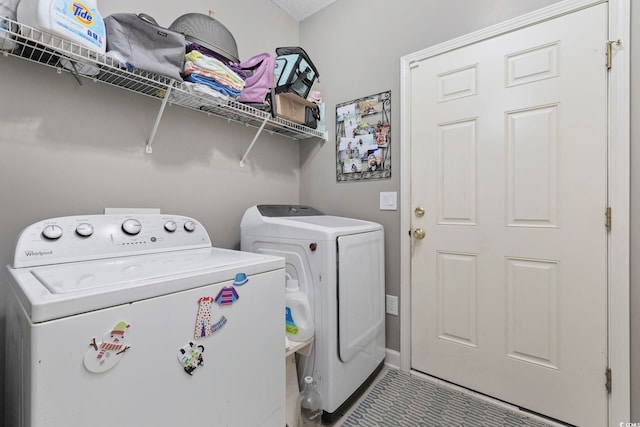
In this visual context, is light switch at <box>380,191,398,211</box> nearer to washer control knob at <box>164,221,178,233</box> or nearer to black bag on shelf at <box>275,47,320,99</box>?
black bag on shelf at <box>275,47,320,99</box>

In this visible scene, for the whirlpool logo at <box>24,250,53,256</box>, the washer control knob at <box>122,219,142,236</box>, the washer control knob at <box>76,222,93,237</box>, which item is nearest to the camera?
the whirlpool logo at <box>24,250,53,256</box>

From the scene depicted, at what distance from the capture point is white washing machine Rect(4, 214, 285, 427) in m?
0.62

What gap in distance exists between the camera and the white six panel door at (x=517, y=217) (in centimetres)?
137

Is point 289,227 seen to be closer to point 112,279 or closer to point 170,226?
point 170,226

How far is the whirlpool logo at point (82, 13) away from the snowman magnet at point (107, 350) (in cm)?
108

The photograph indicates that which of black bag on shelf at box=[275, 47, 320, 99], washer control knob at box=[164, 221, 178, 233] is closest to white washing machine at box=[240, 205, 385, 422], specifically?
washer control knob at box=[164, 221, 178, 233]

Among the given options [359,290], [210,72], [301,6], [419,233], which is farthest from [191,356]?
[301,6]

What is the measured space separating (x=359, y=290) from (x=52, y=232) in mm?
1389

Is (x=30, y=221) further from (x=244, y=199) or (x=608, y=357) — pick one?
(x=608, y=357)

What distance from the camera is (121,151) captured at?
142 cm

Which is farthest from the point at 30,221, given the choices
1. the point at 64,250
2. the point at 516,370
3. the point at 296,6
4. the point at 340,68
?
the point at 516,370

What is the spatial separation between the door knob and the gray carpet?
90 centimetres

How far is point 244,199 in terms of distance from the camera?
200cm

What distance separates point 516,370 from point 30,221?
2416 mm
